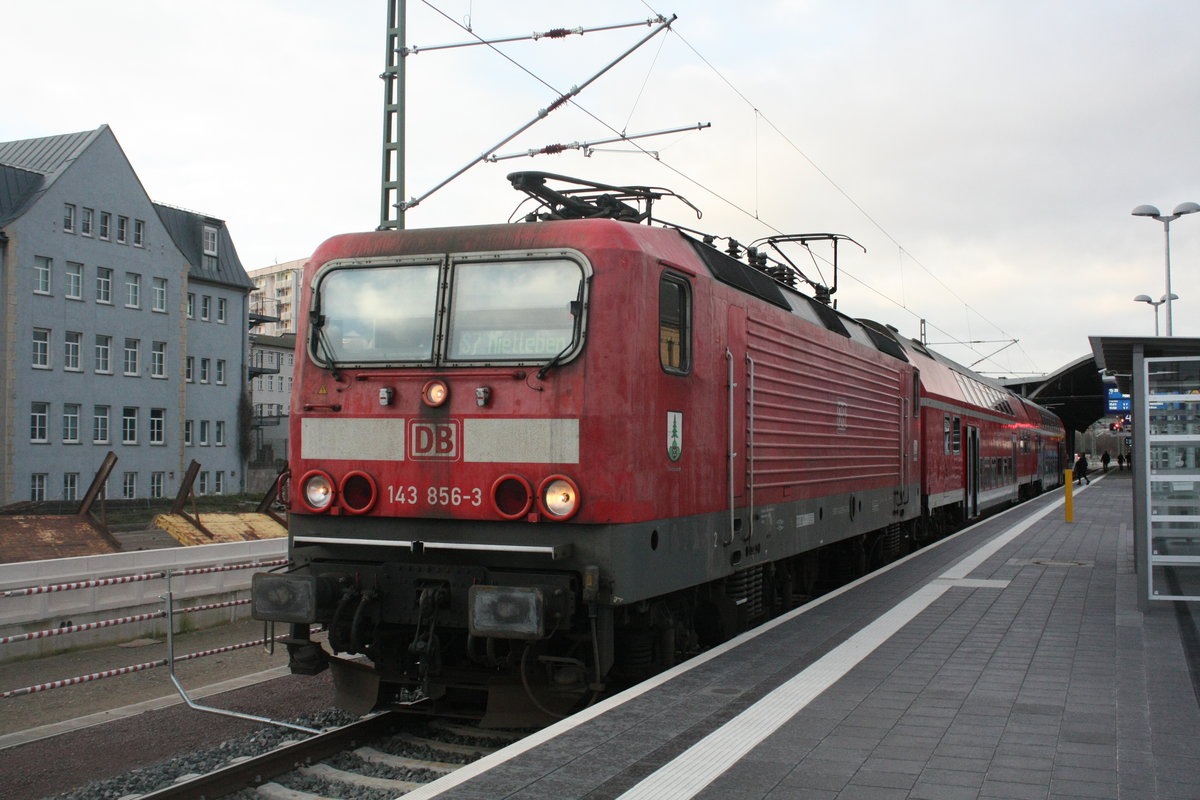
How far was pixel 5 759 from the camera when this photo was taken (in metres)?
7.26

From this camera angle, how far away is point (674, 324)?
7367 millimetres

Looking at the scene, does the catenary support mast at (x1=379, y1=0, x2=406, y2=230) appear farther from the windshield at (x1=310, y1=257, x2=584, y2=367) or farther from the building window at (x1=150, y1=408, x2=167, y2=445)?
the building window at (x1=150, y1=408, x2=167, y2=445)

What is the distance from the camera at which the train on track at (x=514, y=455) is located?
659cm

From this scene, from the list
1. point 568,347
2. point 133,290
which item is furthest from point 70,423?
point 568,347

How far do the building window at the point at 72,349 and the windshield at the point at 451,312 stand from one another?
3685cm

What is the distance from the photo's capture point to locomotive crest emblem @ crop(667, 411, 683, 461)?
7172 mm

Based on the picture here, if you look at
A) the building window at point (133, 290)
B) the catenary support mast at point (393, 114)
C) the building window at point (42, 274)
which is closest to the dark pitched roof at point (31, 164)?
the building window at point (42, 274)

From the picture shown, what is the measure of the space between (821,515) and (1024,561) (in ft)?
16.0

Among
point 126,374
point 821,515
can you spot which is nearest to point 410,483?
point 821,515

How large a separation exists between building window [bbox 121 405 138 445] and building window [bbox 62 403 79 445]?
2.04 meters

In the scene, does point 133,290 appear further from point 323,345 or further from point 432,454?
point 432,454

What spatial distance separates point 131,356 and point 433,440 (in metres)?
40.2

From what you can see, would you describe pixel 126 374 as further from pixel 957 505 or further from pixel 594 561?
pixel 594 561

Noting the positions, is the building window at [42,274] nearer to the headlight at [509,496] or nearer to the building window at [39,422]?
the building window at [39,422]
